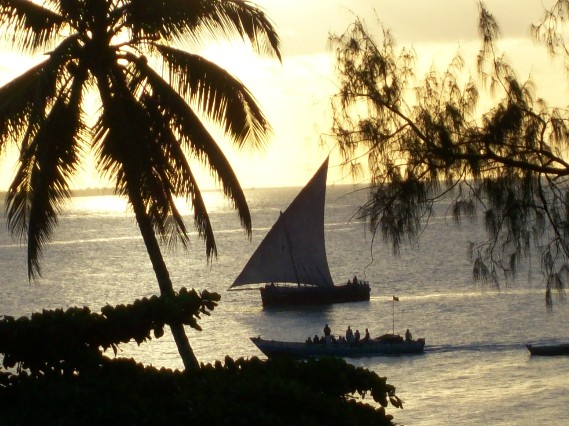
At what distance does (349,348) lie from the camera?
57531 mm

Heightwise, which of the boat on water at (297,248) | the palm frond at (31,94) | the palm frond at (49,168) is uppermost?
the palm frond at (31,94)

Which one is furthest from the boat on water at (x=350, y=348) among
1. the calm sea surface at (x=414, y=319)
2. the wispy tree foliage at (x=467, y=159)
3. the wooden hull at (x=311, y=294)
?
the wispy tree foliage at (x=467, y=159)

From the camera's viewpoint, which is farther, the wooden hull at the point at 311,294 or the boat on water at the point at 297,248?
the wooden hull at the point at 311,294

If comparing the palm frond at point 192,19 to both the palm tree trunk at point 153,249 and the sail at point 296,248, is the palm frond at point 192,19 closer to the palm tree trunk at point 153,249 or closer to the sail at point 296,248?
the palm tree trunk at point 153,249

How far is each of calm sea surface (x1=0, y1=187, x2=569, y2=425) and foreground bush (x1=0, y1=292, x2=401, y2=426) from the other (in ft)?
5.49

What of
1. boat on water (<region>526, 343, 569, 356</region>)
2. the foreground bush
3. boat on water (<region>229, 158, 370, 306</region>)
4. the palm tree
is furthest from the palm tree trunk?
boat on water (<region>229, 158, 370, 306</region>)

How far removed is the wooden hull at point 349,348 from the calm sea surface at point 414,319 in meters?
0.64

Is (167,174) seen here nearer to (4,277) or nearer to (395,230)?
(395,230)

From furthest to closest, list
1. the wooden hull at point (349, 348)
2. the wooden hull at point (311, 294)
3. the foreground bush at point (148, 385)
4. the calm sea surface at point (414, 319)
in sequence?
the wooden hull at point (311, 294) < the wooden hull at point (349, 348) < the calm sea surface at point (414, 319) < the foreground bush at point (148, 385)

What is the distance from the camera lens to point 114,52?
17312 millimetres

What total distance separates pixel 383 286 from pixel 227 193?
257 ft

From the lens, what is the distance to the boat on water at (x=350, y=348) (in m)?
57.1

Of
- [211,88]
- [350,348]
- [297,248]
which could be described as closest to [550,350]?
[350,348]

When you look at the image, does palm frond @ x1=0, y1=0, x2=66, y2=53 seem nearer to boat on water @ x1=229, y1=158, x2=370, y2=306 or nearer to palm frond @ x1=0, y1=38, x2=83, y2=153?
palm frond @ x1=0, y1=38, x2=83, y2=153
